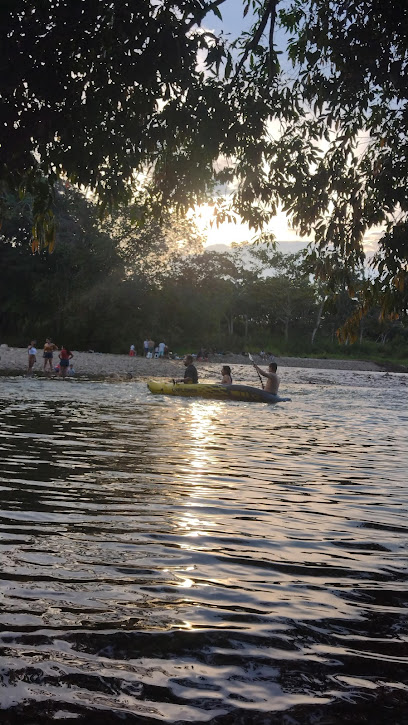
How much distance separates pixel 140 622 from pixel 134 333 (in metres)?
55.4

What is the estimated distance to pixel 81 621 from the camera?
4207 millimetres

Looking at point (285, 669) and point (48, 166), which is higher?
point (48, 166)

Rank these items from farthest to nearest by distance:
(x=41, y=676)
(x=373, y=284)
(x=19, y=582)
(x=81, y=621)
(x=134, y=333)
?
1. (x=134, y=333)
2. (x=373, y=284)
3. (x=19, y=582)
4. (x=81, y=621)
5. (x=41, y=676)

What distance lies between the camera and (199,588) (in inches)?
195

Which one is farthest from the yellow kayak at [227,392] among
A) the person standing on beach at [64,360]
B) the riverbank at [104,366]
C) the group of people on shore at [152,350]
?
the group of people on shore at [152,350]

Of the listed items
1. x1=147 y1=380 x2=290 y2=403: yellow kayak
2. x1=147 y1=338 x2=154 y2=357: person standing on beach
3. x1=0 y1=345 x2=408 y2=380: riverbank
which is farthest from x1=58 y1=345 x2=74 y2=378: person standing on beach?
x1=147 y1=338 x2=154 y2=357: person standing on beach

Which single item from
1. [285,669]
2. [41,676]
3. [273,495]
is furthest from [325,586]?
[273,495]

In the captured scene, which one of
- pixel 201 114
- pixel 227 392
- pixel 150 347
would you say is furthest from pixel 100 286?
pixel 201 114

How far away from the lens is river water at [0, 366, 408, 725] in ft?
11.2

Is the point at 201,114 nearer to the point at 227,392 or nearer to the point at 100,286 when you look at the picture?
the point at 227,392

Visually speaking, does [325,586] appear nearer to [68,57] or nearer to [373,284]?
[373,284]

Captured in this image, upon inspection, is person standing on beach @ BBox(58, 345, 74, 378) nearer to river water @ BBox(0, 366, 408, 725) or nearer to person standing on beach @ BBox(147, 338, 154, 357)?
river water @ BBox(0, 366, 408, 725)

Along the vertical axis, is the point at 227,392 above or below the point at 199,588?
above

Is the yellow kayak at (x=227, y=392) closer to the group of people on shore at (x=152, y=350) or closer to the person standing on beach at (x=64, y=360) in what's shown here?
the person standing on beach at (x=64, y=360)
